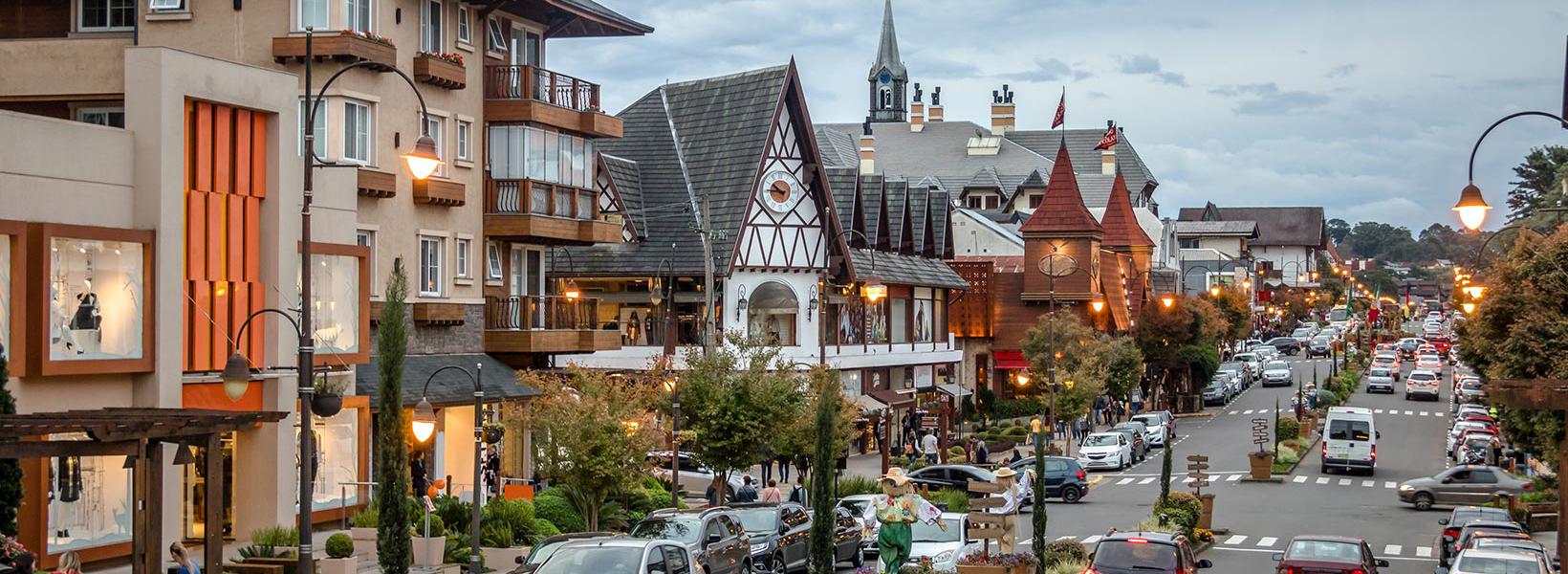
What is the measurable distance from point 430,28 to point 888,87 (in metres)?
128

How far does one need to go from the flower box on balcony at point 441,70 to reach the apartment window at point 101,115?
8203mm

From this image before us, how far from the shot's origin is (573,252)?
5784 centimetres

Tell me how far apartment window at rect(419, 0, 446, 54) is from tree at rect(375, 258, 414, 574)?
2121 cm

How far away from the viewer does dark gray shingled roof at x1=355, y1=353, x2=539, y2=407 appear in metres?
37.1

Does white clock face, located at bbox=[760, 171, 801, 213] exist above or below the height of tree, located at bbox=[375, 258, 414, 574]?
above

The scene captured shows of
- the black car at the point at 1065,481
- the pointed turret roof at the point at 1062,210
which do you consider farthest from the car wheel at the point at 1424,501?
the pointed turret roof at the point at 1062,210

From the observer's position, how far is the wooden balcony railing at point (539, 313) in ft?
141

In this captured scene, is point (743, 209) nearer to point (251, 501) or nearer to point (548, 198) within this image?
point (548, 198)

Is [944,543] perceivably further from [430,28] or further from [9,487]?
[430,28]

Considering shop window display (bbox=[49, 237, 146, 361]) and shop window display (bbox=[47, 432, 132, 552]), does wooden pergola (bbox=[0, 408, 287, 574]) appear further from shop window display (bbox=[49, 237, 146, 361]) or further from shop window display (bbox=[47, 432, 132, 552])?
shop window display (bbox=[47, 432, 132, 552])

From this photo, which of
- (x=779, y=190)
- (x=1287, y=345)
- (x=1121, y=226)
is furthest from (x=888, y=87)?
(x=779, y=190)

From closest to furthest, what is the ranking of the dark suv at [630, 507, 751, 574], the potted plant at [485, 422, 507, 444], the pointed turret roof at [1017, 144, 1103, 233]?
the dark suv at [630, 507, 751, 574]
the potted plant at [485, 422, 507, 444]
the pointed turret roof at [1017, 144, 1103, 233]

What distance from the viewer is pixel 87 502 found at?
27219mm

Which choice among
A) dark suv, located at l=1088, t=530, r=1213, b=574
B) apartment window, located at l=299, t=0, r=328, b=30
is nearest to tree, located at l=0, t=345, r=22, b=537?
dark suv, located at l=1088, t=530, r=1213, b=574
